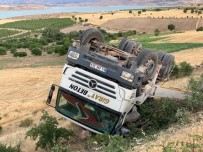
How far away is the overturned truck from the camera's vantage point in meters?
11.0

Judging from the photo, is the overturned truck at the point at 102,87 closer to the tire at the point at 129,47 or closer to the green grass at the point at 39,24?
the tire at the point at 129,47

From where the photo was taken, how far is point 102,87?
11102 mm

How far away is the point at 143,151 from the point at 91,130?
365cm

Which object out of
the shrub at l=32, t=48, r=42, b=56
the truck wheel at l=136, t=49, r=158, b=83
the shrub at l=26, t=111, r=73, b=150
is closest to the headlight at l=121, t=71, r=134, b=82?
the truck wheel at l=136, t=49, r=158, b=83

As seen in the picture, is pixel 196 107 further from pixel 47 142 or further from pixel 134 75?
pixel 47 142

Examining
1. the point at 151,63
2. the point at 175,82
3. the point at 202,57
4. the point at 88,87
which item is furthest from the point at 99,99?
the point at 202,57

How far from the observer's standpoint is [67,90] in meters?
11.6

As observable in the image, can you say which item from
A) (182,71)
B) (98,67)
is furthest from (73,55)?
(182,71)

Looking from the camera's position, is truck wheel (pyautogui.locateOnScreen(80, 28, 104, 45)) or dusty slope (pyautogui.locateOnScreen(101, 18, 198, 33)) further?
dusty slope (pyautogui.locateOnScreen(101, 18, 198, 33))

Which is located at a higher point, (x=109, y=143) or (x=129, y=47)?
(x=129, y=47)

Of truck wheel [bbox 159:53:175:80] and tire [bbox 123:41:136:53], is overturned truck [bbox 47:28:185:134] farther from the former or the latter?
truck wheel [bbox 159:53:175:80]

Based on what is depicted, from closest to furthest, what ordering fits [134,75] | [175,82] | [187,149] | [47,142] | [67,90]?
[187,149] < [134,75] < [67,90] < [47,142] < [175,82]

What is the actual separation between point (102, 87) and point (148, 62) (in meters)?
1.60

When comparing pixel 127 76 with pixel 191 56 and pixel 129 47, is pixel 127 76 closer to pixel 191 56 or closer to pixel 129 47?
pixel 129 47
